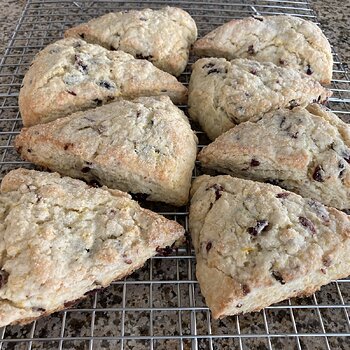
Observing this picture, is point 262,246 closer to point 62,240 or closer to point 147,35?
point 62,240

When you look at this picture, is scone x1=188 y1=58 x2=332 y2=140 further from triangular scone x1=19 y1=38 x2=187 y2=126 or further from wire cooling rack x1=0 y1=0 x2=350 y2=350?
wire cooling rack x1=0 y1=0 x2=350 y2=350

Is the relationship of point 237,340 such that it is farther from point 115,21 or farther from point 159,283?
point 115,21

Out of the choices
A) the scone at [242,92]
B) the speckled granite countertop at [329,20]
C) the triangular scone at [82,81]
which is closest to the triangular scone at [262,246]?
the scone at [242,92]

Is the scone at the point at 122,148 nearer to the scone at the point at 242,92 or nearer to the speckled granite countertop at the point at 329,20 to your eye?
the scone at the point at 242,92

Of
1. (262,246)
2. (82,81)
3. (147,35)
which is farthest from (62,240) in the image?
(147,35)

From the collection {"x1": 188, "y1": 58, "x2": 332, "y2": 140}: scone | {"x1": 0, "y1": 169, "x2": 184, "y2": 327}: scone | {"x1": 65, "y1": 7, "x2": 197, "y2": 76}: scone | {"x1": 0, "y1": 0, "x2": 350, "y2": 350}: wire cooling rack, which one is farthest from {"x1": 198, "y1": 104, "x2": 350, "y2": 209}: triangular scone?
{"x1": 65, "y1": 7, "x2": 197, "y2": 76}: scone

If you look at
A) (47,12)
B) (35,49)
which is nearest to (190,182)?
(35,49)
